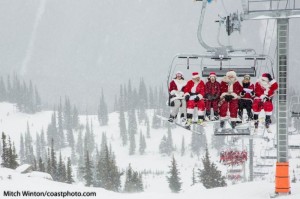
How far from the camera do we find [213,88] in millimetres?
16016

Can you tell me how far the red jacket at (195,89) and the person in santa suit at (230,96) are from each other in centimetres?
71

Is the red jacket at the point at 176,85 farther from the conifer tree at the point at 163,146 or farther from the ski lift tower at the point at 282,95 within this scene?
the conifer tree at the point at 163,146

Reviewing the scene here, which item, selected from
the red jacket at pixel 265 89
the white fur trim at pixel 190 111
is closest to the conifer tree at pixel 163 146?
the white fur trim at pixel 190 111

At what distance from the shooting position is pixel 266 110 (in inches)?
616

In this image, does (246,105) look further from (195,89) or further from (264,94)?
(195,89)

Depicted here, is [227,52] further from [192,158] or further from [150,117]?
[150,117]

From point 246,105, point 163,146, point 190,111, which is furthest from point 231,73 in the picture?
point 163,146

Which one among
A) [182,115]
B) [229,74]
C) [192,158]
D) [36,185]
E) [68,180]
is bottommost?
[192,158]

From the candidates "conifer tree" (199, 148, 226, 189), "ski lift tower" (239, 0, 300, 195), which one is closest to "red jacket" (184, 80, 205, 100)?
"ski lift tower" (239, 0, 300, 195)

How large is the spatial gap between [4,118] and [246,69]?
183 metres

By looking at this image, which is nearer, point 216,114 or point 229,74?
point 229,74

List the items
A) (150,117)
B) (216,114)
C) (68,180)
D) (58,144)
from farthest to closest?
(150,117), (58,144), (68,180), (216,114)

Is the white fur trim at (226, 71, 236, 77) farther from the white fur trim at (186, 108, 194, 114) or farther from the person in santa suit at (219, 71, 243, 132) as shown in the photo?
the white fur trim at (186, 108, 194, 114)

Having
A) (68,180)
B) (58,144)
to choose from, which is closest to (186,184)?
(68,180)
